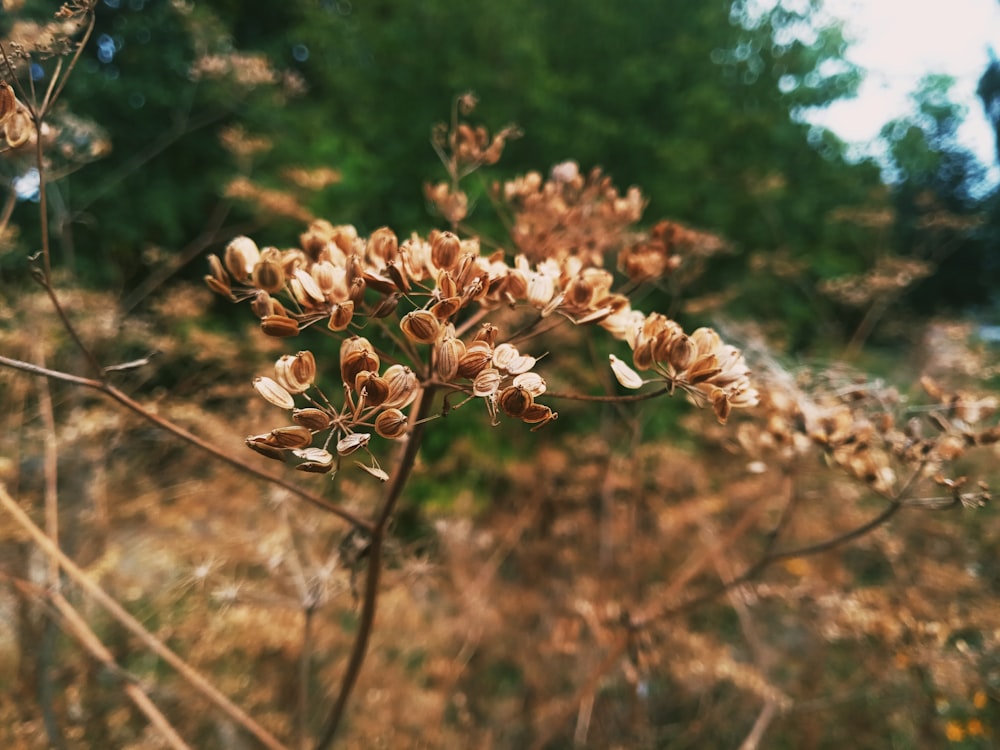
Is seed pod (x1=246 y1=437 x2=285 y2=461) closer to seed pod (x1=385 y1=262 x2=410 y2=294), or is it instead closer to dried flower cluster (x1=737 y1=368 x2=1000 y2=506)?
seed pod (x1=385 y1=262 x2=410 y2=294)

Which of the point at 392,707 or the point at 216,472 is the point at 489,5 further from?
the point at 392,707

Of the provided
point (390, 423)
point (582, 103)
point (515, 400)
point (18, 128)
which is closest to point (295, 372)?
point (390, 423)

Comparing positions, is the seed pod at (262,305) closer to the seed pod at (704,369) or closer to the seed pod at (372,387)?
the seed pod at (372,387)

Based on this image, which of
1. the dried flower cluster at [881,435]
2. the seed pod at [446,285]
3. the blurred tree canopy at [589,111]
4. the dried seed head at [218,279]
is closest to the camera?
the seed pod at [446,285]

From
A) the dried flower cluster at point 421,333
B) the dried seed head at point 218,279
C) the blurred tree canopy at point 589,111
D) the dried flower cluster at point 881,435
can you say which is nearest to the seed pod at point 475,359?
the dried flower cluster at point 421,333

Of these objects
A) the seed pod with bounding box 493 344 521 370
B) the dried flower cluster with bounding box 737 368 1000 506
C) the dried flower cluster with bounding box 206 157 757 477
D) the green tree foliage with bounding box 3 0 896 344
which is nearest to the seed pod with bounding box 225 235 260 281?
the dried flower cluster with bounding box 206 157 757 477

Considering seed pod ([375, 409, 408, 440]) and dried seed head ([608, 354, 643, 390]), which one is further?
dried seed head ([608, 354, 643, 390])
